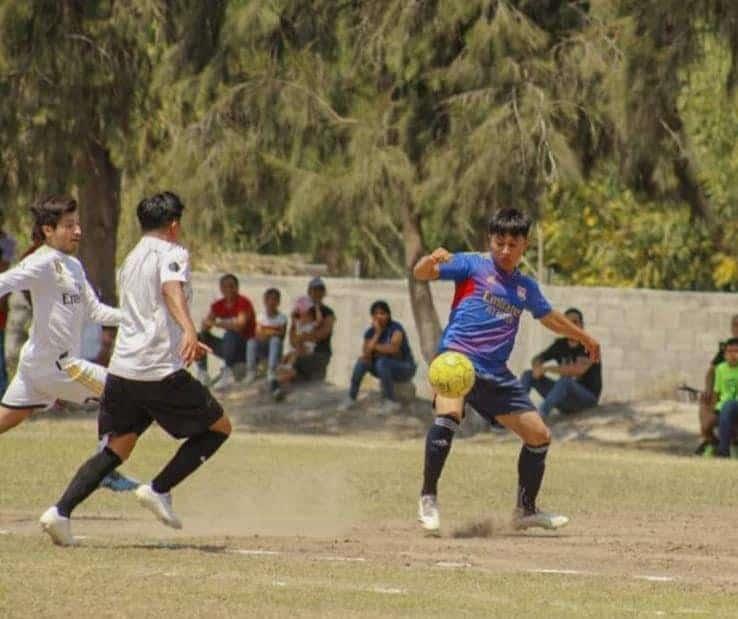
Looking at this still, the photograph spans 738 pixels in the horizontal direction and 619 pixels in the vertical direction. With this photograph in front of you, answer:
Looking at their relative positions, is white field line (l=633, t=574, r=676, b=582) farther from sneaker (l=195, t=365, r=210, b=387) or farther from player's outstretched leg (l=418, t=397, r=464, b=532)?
sneaker (l=195, t=365, r=210, b=387)

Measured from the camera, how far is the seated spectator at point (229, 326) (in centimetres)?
2889

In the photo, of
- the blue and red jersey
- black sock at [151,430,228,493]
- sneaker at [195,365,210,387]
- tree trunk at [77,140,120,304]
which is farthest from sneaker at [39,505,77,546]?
tree trunk at [77,140,120,304]

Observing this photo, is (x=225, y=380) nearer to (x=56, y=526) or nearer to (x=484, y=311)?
(x=484, y=311)

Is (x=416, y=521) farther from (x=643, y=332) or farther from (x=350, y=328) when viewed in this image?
(x=350, y=328)

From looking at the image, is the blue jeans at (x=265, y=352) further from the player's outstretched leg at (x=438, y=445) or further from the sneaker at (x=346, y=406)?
the player's outstretched leg at (x=438, y=445)

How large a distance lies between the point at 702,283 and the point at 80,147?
16.4 metres

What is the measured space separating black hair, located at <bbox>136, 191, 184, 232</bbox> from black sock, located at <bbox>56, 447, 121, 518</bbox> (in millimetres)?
1222

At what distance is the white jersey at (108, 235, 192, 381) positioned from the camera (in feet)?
38.0

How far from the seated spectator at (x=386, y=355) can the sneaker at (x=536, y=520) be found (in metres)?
13.1

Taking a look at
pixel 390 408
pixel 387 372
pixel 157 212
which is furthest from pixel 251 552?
pixel 390 408

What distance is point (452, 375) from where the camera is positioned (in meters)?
12.9

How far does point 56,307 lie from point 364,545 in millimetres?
2403

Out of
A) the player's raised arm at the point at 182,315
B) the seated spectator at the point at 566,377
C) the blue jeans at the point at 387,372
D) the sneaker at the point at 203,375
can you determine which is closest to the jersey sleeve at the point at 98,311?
the player's raised arm at the point at 182,315

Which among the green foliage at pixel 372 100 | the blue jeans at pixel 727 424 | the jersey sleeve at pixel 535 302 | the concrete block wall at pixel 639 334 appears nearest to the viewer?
the jersey sleeve at pixel 535 302
